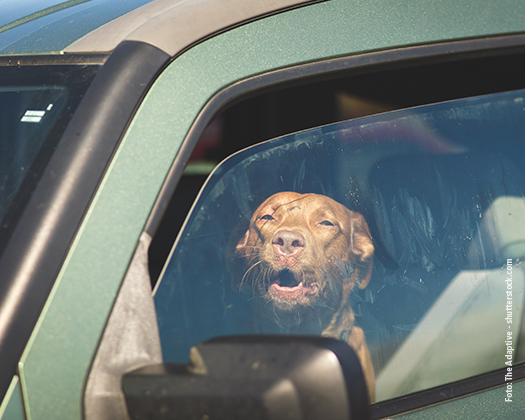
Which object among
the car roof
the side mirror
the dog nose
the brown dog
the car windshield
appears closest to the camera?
the side mirror

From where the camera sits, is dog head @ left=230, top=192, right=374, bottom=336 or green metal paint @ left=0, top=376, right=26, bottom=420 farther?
dog head @ left=230, top=192, right=374, bottom=336

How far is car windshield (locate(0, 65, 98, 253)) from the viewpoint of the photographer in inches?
37.5

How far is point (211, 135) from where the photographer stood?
1150 millimetres

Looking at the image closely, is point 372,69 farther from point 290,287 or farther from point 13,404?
point 13,404

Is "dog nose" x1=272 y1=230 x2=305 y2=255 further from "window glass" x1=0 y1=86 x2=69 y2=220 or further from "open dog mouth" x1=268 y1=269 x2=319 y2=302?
"window glass" x1=0 y1=86 x2=69 y2=220

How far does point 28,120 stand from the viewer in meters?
1.07

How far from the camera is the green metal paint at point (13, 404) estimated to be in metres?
0.82

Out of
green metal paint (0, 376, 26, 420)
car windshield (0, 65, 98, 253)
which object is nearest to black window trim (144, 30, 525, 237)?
car windshield (0, 65, 98, 253)

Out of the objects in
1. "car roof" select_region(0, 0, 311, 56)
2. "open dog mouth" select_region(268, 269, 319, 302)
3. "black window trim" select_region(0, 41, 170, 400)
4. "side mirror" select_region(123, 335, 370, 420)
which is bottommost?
"side mirror" select_region(123, 335, 370, 420)

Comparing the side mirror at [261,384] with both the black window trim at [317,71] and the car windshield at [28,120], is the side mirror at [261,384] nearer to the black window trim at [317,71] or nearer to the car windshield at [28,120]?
the black window trim at [317,71]

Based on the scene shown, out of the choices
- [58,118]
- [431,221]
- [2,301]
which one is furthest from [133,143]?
[431,221]

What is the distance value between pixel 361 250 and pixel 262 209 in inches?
10.6

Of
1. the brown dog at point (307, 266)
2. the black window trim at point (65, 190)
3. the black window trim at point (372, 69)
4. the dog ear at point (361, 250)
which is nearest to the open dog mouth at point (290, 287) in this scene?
the brown dog at point (307, 266)

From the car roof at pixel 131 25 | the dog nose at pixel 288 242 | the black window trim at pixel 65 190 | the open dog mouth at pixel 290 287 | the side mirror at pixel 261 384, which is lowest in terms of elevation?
the side mirror at pixel 261 384
